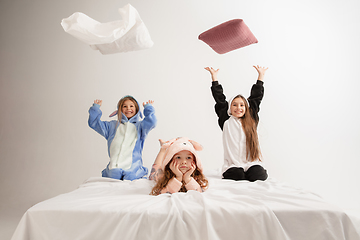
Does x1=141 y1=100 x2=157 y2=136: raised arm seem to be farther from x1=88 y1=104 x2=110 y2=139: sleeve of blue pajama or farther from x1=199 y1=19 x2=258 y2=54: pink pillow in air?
x1=199 y1=19 x2=258 y2=54: pink pillow in air

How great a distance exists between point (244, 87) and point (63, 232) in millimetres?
3586

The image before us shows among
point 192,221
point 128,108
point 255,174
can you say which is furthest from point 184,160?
point 128,108

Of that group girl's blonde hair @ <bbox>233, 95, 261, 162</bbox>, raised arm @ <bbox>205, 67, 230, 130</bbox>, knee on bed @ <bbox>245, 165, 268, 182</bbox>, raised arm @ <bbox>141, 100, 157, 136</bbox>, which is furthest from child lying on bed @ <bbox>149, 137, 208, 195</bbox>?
raised arm @ <bbox>205, 67, 230, 130</bbox>

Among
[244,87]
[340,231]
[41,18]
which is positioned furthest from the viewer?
[41,18]

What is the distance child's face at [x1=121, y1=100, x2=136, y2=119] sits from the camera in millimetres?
3273

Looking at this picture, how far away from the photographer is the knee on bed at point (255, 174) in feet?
8.97

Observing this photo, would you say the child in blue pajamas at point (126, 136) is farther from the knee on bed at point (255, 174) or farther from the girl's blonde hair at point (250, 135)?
the knee on bed at point (255, 174)

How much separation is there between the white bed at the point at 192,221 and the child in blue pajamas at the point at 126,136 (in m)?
1.27

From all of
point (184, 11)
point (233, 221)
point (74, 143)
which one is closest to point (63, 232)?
point (233, 221)

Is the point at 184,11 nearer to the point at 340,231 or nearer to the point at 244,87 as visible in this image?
the point at 244,87

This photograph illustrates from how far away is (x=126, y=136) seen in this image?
316cm

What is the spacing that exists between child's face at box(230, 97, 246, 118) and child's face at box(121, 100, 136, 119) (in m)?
1.10

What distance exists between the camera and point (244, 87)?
462 centimetres

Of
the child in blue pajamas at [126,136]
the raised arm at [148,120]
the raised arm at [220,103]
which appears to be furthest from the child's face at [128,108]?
the raised arm at [220,103]
